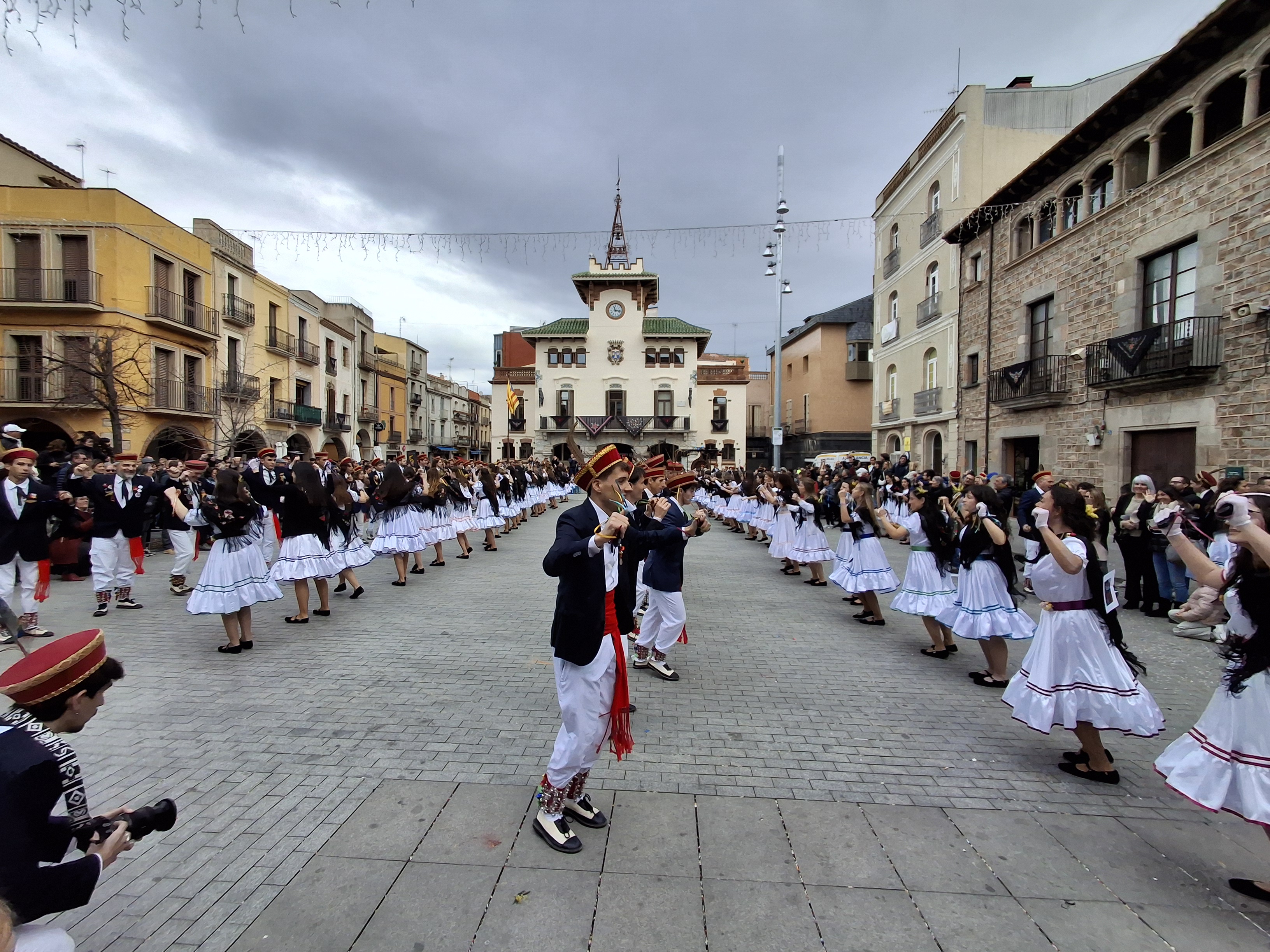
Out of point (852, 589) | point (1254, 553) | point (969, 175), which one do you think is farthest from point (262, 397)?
point (1254, 553)

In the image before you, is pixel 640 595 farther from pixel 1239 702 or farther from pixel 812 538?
pixel 1239 702

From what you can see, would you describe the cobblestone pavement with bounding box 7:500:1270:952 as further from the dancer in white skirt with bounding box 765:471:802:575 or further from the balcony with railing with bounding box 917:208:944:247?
the balcony with railing with bounding box 917:208:944:247

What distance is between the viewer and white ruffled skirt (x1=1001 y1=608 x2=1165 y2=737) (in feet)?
12.4

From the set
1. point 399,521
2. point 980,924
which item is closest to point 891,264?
point 399,521

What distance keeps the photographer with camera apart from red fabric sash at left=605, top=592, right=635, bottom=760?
204 cm

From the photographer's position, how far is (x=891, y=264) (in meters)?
27.6

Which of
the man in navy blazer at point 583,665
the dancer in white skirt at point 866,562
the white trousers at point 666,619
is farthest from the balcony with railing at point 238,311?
the man in navy blazer at point 583,665

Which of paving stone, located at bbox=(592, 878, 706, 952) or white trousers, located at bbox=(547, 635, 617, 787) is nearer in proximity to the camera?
paving stone, located at bbox=(592, 878, 706, 952)

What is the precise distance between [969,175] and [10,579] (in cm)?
2559

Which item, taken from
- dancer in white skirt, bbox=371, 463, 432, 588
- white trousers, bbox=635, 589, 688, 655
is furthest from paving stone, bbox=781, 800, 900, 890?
dancer in white skirt, bbox=371, 463, 432, 588

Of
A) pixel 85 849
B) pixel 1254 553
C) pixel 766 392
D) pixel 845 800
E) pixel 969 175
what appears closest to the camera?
pixel 85 849

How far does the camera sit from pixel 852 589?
783 cm

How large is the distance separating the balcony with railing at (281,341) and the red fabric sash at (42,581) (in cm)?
2335

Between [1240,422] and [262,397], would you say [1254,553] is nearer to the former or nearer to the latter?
[1240,422]
